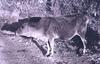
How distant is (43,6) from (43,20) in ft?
11.3

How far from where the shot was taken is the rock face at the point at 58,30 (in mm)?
8688

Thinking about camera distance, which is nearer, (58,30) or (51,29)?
(51,29)

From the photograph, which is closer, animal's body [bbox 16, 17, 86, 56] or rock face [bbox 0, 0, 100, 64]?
rock face [bbox 0, 0, 100, 64]

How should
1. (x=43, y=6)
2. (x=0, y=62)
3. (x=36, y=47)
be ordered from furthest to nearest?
(x=43, y=6) < (x=36, y=47) < (x=0, y=62)

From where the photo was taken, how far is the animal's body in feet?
29.5

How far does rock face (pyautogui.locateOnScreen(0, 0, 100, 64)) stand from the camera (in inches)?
342

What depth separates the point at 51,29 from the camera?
898cm

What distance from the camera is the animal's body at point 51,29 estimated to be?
898 cm

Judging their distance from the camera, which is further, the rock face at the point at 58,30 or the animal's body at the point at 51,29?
the animal's body at the point at 51,29

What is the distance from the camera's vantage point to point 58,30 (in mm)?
9117

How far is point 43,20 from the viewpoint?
9.05m

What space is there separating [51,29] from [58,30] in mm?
360

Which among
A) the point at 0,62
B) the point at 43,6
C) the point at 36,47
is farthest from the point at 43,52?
the point at 43,6

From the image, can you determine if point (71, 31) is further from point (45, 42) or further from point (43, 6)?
point (43, 6)
